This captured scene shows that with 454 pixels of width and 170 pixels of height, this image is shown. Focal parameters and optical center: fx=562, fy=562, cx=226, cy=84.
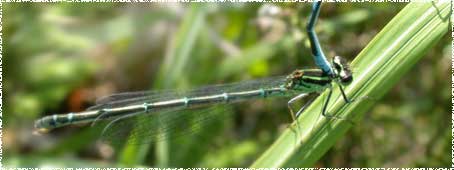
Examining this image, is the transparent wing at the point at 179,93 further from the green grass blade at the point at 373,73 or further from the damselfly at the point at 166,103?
the green grass blade at the point at 373,73

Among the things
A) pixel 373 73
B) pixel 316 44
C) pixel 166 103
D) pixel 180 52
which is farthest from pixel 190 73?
pixel 373 73

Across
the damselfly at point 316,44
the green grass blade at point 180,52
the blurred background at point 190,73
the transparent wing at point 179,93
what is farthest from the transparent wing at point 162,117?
the green grass blade at point 180,52

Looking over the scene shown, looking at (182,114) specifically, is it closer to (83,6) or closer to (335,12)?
(335,12)

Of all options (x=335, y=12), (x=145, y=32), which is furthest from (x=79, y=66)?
(x=335, y=12)

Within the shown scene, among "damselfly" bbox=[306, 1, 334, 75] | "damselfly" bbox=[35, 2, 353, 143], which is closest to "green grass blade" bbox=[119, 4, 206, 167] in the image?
"damselfly" bbox=[35, 2, 353, 143]

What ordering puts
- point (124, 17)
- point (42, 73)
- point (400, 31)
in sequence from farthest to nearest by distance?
1. point (124, 17)
2. point (42, 73)
3. point (400, 31)

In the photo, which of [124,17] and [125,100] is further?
[124,17]

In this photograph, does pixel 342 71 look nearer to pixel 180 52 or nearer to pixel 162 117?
pixel 162 117
